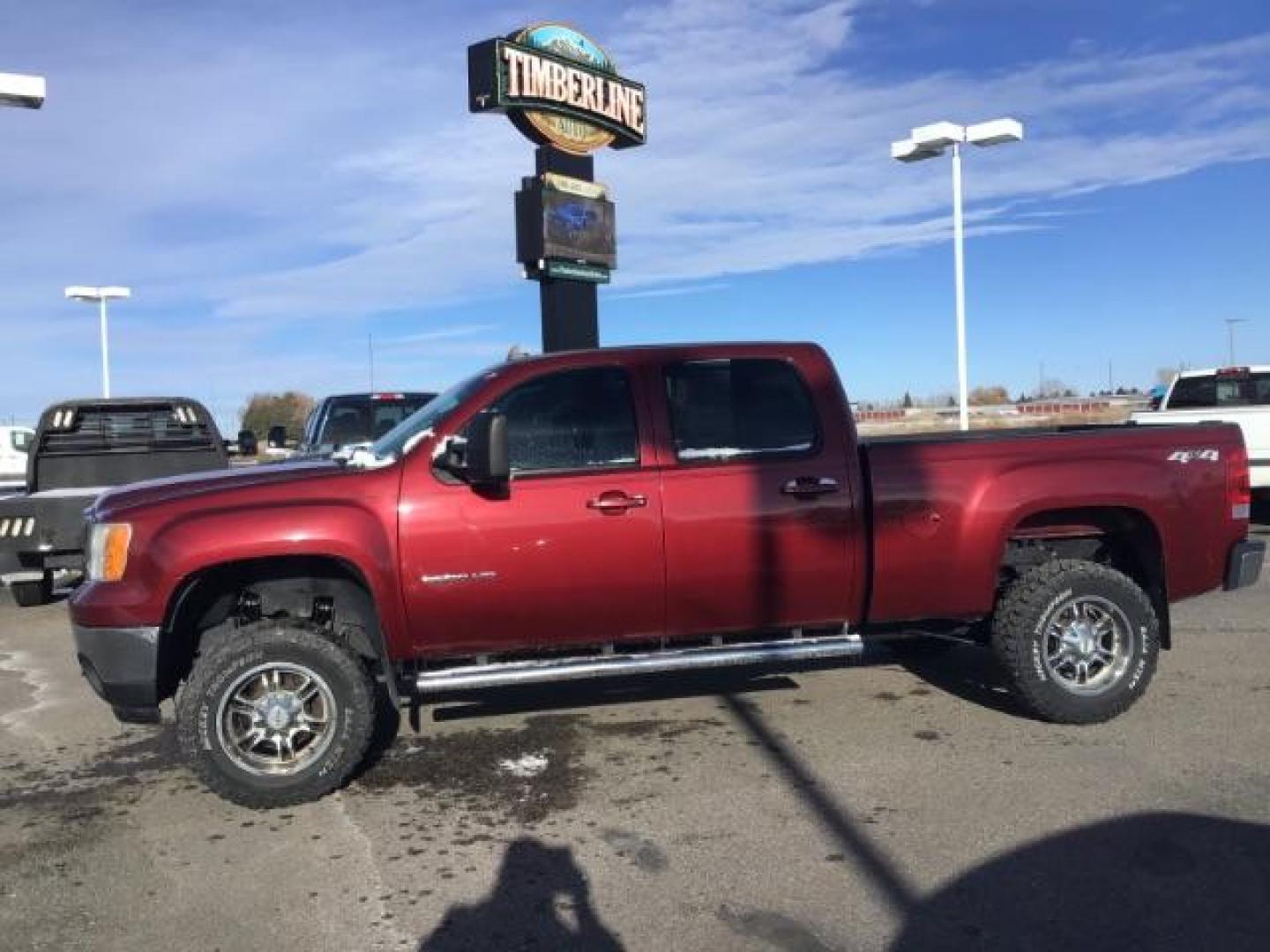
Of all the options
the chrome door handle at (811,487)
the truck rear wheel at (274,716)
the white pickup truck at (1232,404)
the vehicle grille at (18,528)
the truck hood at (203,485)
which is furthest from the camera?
the white pickup truck at (1232,404)

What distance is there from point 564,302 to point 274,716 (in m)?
16.4

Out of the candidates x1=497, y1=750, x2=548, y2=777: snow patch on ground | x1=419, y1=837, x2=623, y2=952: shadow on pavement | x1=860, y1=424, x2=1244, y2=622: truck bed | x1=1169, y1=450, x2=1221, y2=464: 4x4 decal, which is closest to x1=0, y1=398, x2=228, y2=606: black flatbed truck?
x1=497, y1=750, x2=548, y2=777: snow patch on ground

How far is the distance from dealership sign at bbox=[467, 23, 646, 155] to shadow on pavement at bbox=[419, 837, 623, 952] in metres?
17.4

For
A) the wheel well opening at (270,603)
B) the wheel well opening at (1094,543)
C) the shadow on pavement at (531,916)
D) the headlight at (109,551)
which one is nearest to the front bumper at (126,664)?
the wheel well opening at (270,603)

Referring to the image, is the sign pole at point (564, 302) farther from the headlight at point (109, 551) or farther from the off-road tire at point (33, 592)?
the headlight at point (109, 551)

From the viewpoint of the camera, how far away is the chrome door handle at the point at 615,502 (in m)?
5.27

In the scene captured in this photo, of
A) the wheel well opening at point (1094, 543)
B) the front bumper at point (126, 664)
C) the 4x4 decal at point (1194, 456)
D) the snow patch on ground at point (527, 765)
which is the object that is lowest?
the snow patch on ground at point (527, 765)

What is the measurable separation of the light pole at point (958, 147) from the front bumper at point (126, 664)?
19.1 metres

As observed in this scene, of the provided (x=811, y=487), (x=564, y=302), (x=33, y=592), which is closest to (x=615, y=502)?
(x=811, y=487)

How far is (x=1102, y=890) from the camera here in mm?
3951

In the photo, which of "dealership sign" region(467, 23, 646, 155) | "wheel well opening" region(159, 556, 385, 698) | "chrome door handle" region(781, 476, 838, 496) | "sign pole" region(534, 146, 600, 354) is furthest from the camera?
"sign pole" region(534, 146, 600, 354)

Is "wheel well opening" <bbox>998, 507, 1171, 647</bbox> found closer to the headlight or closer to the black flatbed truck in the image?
the headlight

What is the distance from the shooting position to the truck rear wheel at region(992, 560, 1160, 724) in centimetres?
578

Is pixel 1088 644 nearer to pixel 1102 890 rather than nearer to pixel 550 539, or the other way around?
pixel 1102 890
